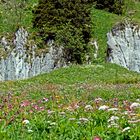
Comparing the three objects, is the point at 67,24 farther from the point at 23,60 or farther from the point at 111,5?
the point at 111,5

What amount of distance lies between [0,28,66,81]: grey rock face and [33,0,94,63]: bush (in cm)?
107

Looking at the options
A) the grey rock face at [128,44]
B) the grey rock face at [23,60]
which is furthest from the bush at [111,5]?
the grey rock face at [23,60]

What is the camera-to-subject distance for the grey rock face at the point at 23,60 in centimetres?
4688

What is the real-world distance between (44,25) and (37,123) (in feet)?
136

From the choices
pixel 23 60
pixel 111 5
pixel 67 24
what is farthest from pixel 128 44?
pixel 111 5

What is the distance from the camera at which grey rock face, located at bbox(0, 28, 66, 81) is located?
4688cm

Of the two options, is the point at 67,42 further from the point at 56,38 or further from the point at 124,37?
the point at 124,37

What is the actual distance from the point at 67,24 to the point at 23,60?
18.0 ft

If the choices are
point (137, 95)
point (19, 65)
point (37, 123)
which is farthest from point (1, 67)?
point (37, 123)

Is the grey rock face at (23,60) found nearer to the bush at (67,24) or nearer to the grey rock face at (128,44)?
the bush at (67,24)

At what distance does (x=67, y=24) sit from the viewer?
49156 mm

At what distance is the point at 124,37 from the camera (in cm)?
5269

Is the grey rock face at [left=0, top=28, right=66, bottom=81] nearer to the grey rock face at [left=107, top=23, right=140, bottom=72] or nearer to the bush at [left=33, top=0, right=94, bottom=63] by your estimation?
the bush at [left=33, top=0, right=94, bottom=63]

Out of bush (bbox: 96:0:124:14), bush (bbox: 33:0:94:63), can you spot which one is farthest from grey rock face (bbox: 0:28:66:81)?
bush (bbox: 96:0:124:14)
